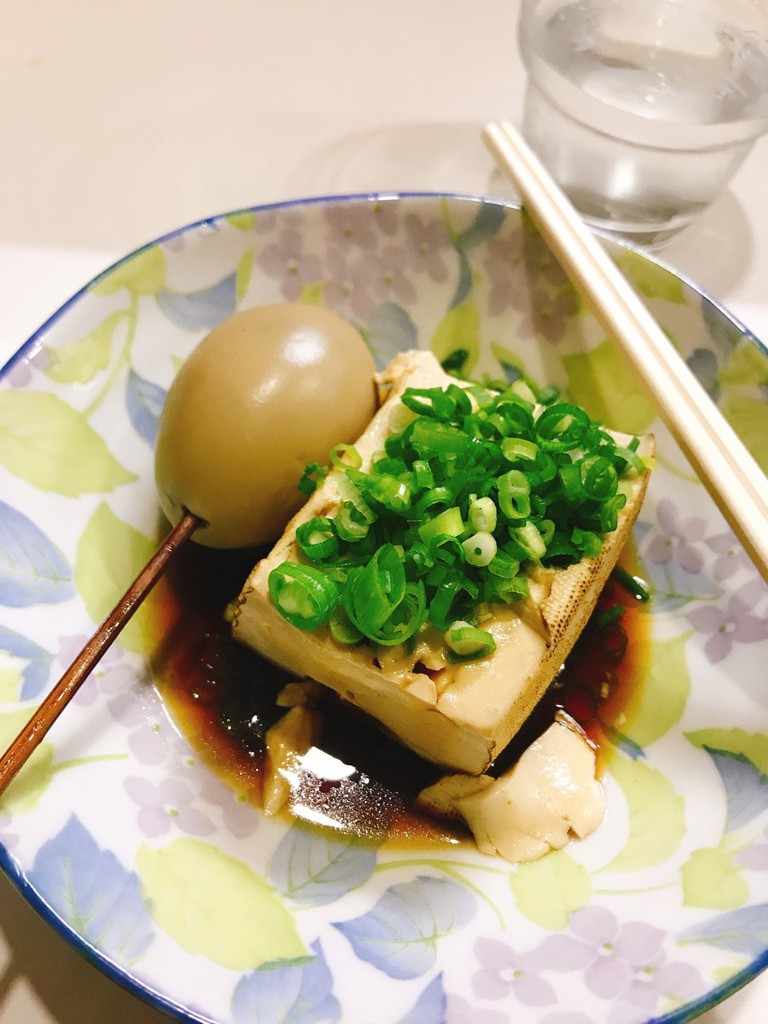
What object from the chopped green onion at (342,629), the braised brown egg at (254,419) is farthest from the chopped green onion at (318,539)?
the braised brown egg at (254,419)

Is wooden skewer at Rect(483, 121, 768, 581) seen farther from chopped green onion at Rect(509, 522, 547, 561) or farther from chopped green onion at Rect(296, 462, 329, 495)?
chopped green onion at Rect(296, 462, 329, 495)

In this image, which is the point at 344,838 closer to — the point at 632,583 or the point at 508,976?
the point at 508,976

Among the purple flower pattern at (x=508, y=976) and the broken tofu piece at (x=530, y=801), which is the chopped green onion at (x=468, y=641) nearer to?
the broken tofu piece at (x=530, y=801)

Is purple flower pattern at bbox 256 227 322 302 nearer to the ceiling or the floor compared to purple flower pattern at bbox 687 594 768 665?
nearer to the ceiling

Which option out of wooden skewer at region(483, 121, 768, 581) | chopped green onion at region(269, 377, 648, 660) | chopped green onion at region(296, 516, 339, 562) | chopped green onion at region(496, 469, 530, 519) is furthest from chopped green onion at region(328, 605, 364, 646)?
wooden skewer at region(483, 121, 768, 581)

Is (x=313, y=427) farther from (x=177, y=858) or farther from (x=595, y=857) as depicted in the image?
(x=595, y=857)

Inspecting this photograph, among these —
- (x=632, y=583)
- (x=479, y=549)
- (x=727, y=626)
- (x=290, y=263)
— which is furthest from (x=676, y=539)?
(x=290, y=263)

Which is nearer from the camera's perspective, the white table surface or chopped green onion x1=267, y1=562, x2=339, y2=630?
chopped green onion x1=267, y1=562, x2=339, y2=630
